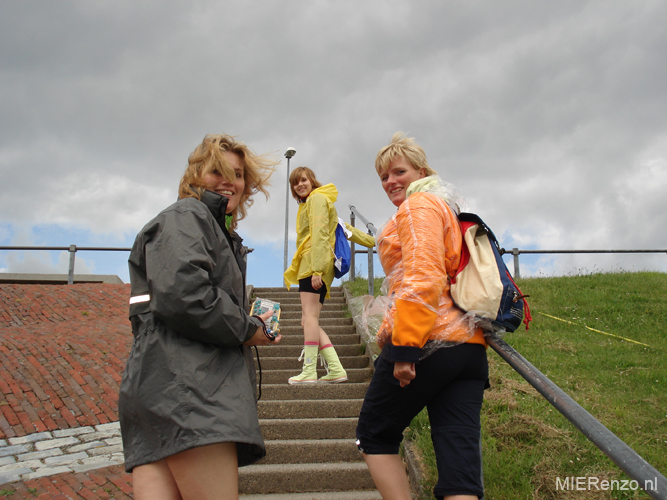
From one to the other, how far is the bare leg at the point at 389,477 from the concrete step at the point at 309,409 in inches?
87.7

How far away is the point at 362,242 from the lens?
17.0 ft

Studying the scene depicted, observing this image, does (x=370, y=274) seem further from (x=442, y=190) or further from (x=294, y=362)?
(x=442, y=190)

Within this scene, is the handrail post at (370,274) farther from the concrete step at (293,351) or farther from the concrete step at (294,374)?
the concrete step at (294,374)

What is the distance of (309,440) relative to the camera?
3.81m

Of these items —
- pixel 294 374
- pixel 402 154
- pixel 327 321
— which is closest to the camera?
pixel 402 154

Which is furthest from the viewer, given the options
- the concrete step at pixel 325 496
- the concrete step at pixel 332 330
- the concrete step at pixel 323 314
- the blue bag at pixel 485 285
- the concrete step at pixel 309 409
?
the concrete step at pixel 323 314

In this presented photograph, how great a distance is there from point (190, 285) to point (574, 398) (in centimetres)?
372

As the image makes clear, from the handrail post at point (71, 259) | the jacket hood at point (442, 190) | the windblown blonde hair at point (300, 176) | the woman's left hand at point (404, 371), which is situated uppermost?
the handrail post at point (71, 259)

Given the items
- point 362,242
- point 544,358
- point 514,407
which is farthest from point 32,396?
point 544,358

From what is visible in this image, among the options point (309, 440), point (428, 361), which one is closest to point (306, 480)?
point (309, 440)

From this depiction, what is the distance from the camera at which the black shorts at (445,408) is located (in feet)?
5.67

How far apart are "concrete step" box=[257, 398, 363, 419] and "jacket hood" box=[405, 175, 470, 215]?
100 inches

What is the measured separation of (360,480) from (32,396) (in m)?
4.26
